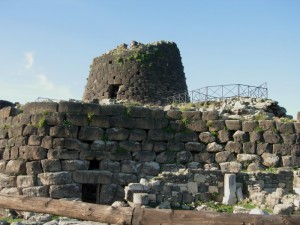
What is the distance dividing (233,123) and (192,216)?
26.0ft

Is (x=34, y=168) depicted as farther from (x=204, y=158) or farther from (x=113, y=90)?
(x=113, y=90)

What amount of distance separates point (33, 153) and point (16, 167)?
568 millimetres

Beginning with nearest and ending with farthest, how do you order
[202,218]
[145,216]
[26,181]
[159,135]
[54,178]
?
1. [202,218]
2. [145,216]
3. [54,178]
4. [26,181]
5. [159,135]

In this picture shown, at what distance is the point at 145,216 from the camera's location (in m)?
5.76

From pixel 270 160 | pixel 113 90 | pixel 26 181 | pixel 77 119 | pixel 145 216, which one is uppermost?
pixel 113 90

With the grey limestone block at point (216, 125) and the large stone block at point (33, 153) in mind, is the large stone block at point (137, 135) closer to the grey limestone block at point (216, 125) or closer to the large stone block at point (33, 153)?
the grey limestone block at point (216, 125)

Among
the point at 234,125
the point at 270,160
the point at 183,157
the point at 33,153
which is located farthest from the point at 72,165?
the point at 270,160

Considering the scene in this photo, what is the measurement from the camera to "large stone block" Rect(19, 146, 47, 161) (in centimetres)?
1196

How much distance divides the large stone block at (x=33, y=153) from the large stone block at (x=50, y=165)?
176mm

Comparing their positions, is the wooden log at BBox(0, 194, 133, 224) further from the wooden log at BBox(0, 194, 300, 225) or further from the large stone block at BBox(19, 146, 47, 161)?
the large stone block at BBox(19, 146, 47, 161)

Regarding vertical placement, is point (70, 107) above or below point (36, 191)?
above

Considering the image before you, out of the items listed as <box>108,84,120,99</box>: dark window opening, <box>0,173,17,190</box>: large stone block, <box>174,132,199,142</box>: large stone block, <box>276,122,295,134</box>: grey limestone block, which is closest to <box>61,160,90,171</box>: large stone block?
<box>0,173,17,190</box>: large stone block

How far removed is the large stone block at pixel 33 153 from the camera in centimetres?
1196

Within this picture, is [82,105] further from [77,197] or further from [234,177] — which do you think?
[234,177]
